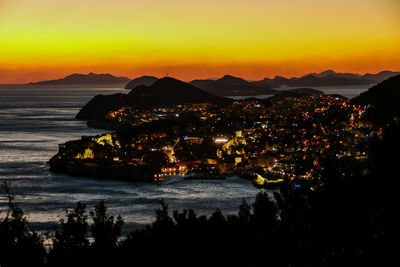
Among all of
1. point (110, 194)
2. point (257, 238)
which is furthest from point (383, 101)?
point (257, 238)

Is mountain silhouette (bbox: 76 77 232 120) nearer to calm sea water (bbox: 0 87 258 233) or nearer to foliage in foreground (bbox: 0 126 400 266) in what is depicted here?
calm sea water (bbox: 0 87 258 233)

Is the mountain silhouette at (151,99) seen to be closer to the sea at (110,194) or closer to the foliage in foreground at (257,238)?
the sea at (110,194)

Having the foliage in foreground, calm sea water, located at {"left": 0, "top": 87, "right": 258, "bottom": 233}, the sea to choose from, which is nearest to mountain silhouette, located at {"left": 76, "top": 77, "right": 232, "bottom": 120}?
calm sea water, located at {"left": 0, "top": 87, "right": 258, "bottom": 233}

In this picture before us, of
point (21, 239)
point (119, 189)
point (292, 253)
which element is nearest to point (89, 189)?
point (119, 189)

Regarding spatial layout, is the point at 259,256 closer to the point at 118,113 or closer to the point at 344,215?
the point at 344,215

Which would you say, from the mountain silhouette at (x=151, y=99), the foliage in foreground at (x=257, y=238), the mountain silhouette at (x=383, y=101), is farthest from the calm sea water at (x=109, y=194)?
the mountain silhouette at (x=151, y=99)
